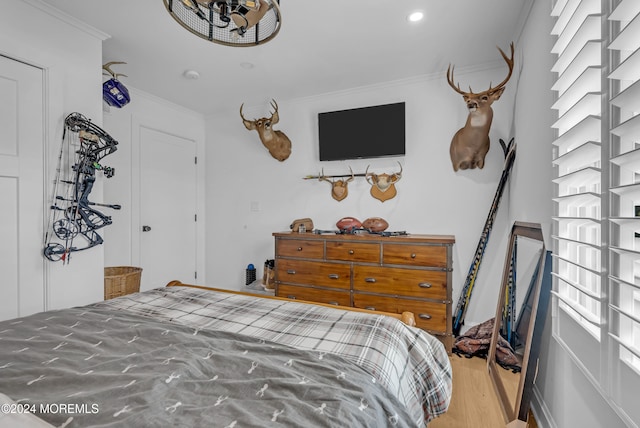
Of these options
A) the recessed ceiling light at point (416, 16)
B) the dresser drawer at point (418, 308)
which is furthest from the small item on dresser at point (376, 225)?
the recessed ceiling light at point (416, 16)

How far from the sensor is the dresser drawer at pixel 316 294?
2734 millimetres

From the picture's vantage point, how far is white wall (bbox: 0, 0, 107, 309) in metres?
1.90

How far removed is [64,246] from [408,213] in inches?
119

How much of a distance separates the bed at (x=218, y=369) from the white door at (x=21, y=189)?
0.80 metres

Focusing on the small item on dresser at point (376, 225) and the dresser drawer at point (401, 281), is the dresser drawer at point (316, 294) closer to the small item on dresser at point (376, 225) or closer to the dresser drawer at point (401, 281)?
the dresser drawer at point (401, 281)

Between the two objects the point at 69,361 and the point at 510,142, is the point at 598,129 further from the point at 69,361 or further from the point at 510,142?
the point at 69,361

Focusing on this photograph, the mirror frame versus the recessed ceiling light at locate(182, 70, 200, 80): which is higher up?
the recessed ceiling light at locate(182, 70, 200, 80)

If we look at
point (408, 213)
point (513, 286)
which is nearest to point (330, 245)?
point (408, 213)

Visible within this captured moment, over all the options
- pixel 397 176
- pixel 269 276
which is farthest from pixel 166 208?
pixel 397 176

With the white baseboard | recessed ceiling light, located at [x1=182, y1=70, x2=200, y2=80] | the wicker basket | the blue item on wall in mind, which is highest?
recessed ceiling light, located at [x1=182, y1=70, x2=200, y2=80]

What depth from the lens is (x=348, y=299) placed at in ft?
8.88

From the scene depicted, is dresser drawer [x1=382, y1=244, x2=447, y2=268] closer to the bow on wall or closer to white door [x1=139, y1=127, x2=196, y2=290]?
the bow on wall

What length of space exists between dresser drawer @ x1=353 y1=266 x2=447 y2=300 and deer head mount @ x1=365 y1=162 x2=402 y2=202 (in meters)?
0.89

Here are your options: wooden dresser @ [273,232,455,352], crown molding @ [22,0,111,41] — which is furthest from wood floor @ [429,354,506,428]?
crown molding @ [22,0,111,41]
